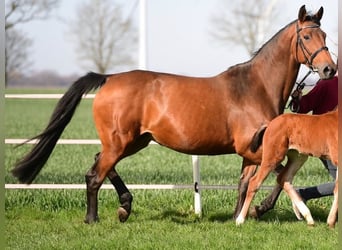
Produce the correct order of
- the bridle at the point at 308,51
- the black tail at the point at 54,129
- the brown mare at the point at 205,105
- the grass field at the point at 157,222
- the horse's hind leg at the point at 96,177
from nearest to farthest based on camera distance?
the grass field at the point at 157,222 → the bridle at the point at 308,51 → the brown mare at the point at 205,105 → the horse's hind leg at the point at 96,177 → the black tail at the point at 54,129

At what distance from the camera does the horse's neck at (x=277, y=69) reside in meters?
6.62

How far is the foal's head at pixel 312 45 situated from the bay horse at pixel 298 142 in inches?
18.2

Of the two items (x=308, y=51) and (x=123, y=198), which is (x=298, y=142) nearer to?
(x=308, y=51)

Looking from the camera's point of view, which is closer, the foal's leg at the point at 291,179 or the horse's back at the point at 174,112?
the foal's leg at the point at 291,179

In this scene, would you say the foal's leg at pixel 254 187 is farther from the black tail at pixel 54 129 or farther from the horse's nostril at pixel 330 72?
the black tail at pixel 54 129

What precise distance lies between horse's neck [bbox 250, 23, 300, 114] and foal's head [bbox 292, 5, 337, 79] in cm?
15

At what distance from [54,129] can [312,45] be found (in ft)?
9.62

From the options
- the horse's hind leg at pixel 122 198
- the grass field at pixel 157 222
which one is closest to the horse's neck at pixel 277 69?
the grass field at pixel 157 222

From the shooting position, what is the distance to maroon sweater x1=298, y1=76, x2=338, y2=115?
6.55 metres

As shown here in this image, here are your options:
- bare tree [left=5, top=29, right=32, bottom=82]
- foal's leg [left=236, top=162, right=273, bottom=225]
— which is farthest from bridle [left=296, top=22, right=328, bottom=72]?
bare tree [left=5, top=29, right=32, bottom=82]

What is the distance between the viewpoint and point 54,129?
22.9ft

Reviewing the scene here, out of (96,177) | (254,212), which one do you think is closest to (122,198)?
(96,177)

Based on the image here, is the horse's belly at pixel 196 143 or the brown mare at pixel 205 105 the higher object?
the brown mare at pixel 205 105

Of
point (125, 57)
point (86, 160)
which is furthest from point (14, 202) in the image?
point (125, 57)
